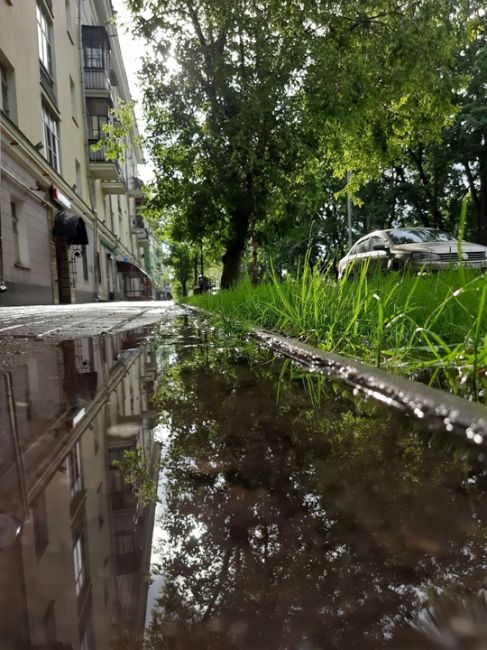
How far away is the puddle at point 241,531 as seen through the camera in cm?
66

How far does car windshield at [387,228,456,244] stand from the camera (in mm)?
10852

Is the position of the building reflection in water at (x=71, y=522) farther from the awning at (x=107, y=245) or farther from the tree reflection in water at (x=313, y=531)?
the awning at (x=107, y=245)

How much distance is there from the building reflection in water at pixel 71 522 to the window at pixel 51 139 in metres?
18.5

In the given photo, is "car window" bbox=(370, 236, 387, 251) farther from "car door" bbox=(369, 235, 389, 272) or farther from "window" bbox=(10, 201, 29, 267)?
"window" bbox=(10, 201, 29, 267)

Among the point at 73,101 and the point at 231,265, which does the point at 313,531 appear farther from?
the point at 73,101

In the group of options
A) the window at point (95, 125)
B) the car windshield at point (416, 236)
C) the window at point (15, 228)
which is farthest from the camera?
the window at point (95, 125)

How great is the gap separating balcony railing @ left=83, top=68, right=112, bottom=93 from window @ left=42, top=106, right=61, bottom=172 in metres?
6.82

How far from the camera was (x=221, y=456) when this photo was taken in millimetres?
1385

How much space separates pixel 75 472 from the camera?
122 cm

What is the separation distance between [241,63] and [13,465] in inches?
363

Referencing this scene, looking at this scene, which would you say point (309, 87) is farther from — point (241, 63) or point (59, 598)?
point (59, 598)

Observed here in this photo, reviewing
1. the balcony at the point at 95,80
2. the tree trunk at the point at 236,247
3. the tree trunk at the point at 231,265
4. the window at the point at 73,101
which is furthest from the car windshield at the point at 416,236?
the balcony at the point at 95,80

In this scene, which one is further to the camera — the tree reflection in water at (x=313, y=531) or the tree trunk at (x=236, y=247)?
the tree trunk at (x=236, y=247)

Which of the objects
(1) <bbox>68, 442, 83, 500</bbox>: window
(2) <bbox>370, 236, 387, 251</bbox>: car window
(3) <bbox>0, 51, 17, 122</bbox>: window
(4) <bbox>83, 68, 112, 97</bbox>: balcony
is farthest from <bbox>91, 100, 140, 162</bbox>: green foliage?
(4) <bbox>83, 68, 112, 97</bbox>: balcony
